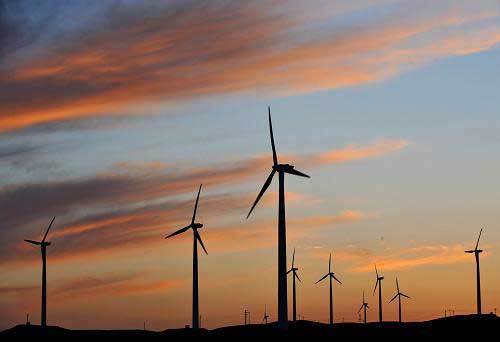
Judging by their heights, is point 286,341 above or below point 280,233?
below

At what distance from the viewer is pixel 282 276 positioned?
159125 mm

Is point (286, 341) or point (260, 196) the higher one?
point (260, 196)

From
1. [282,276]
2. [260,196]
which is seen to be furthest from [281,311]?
[260,196]

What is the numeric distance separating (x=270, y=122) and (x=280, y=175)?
9.25 metres

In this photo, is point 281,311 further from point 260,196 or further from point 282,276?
point 260,196

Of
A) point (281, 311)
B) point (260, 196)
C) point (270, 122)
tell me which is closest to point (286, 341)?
point (281, 311)

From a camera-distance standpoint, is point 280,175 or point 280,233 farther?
point 280,175

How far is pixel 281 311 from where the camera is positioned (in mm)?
163125

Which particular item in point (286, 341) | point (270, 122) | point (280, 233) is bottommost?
point (286, 341)

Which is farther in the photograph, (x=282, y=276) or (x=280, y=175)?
(x=280, y=175)

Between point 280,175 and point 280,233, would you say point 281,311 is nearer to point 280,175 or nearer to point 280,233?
point 280,233

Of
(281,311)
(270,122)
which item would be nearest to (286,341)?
(281,311)

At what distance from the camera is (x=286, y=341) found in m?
171

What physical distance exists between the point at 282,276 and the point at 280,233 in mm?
7365
